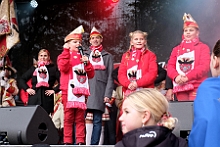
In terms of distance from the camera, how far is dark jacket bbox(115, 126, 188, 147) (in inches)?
65.5

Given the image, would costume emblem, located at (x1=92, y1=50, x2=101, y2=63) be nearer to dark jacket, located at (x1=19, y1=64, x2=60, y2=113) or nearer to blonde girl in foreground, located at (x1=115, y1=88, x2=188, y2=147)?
dark jacket, located at (x1=19, y1=64, x2=60, y2=113)

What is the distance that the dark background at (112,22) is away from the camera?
5.73 meters

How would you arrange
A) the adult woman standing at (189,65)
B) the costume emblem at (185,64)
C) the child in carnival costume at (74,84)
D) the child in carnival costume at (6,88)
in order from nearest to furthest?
1. the child in carnival costume at (74,84)
2. the adult woman standing at (189,65)
3. the costume emblem at (185,64)
4. the child in carnival costume at (6,88)

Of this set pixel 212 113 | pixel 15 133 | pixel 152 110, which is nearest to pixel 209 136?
pixel 212 113

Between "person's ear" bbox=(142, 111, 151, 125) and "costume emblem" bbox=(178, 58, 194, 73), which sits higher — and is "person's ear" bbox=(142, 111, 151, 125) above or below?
below

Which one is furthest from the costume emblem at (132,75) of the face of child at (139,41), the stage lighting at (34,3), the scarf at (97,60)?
the stage lighting at (34,3)

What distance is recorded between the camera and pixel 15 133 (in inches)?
111

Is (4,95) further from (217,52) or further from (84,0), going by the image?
(217,52)

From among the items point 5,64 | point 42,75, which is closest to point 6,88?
point 5,64

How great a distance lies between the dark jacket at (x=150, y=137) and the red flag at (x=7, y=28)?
446cm

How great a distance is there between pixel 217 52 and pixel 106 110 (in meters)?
3.09

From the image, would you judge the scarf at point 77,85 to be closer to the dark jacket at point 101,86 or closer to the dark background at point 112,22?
the dark jacket at point 101,86

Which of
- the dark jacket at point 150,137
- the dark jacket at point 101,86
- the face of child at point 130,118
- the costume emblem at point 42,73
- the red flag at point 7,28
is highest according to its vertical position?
the red flag at point 7,28

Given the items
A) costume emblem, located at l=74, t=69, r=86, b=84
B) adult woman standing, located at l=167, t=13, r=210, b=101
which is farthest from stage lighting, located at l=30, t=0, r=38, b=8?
adult woman standing, located at l=167, t=13, r=210, b=101
